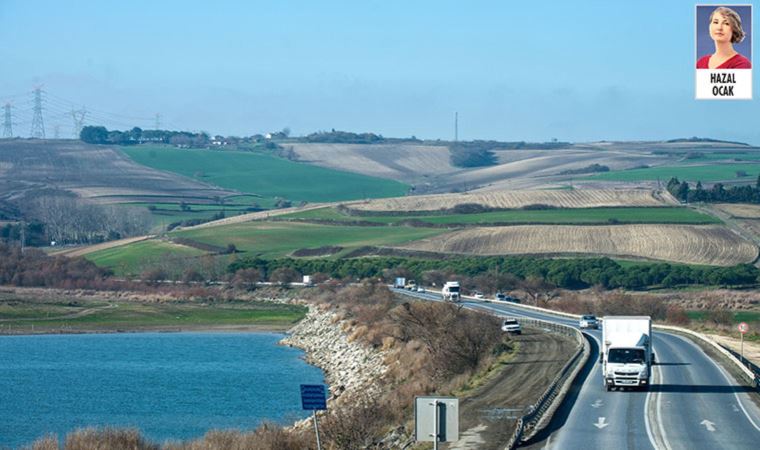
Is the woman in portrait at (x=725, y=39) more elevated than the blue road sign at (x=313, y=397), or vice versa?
the woman in portrait at (x=725, y=39)

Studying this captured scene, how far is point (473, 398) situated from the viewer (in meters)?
41.3

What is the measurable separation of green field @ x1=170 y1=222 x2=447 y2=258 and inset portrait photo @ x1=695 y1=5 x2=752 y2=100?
98.7 meters

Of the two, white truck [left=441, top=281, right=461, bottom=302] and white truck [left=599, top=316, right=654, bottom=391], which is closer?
white truck [left=599, top=316, right=654, bottom=391]

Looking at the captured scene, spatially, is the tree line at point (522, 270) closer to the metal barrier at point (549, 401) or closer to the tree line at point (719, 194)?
the tree line at point (719, 194)

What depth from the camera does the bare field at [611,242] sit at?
350ft

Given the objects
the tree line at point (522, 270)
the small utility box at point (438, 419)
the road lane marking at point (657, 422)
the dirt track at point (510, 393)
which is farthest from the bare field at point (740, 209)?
the small utility box at point (438, 419)

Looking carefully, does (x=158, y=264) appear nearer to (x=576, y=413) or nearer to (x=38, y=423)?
(x=38, y=423)

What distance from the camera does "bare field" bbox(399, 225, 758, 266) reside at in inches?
4203

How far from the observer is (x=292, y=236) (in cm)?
13188

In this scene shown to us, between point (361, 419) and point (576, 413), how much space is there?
6.11m

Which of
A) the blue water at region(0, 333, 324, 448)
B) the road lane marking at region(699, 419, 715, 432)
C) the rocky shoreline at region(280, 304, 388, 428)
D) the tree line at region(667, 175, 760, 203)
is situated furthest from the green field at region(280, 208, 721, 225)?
the road lane marking at region(699, 419, 715, 432)

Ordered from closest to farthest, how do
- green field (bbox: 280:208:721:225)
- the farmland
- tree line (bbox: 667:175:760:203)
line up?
the farmland → green field (bbox: 280:208:721:225) → tree line (bbox: 667:175:760:203)

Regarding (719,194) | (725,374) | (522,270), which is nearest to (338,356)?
(725,374)

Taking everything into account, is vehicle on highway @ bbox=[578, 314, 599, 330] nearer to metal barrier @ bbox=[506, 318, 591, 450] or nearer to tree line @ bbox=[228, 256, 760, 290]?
metal barrier @ bbox=[506, 318, 591, 450]
